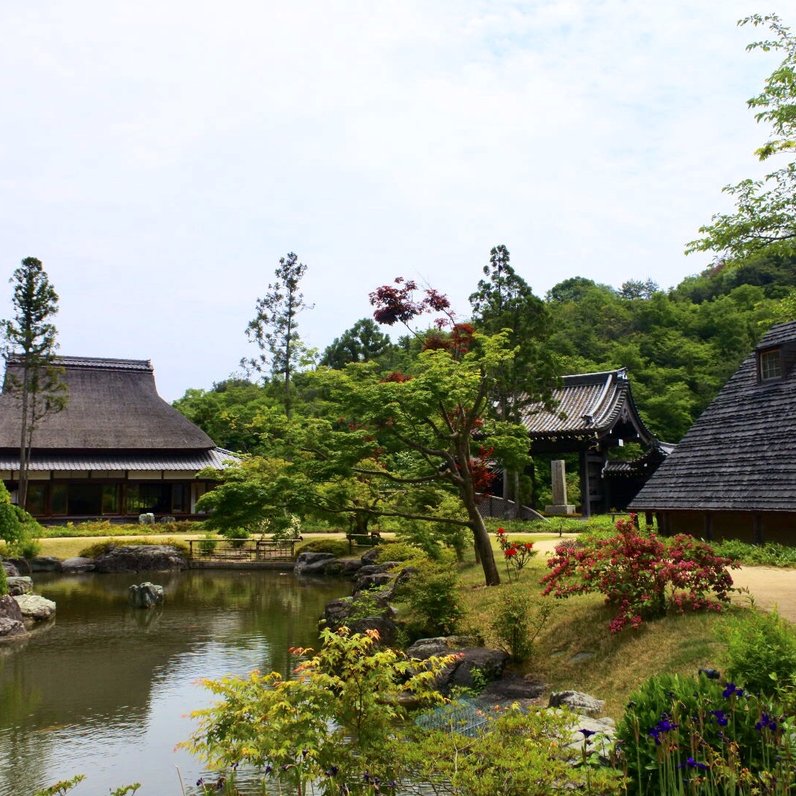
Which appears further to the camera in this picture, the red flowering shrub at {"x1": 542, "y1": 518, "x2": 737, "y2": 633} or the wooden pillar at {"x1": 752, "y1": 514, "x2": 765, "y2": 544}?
the wooden pillar at {"x1": 752, "y1": 514, "x2": 765, "y2": 544}

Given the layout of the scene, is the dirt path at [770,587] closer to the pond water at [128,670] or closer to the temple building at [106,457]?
the pond water at [128,670]

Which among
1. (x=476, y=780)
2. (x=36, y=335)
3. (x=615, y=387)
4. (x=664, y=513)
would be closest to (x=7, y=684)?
(x=476, y=780)

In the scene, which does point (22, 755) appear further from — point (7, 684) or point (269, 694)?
point (269, 694)

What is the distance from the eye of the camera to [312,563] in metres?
24.1

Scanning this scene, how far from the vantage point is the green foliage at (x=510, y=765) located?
4344 mm

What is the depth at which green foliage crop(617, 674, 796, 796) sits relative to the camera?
391 cm

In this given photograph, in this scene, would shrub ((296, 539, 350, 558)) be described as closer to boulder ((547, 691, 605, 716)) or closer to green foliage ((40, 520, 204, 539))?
green foliage ((40, 520, 204, 539))

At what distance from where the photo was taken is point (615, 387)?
3031cm

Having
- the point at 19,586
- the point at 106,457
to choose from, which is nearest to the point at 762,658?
the point at 19,586

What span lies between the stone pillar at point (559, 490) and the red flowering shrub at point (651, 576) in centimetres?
1867

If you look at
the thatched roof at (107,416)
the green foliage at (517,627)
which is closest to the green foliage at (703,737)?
the green foliage at (517,627)

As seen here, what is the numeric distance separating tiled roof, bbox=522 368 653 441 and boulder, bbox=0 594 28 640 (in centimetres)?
1931

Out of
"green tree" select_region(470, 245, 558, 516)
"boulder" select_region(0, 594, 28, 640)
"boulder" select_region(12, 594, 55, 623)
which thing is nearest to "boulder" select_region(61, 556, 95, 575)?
"boulder" select_region(12, 594, 55, 623)

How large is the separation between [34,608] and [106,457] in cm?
1962
